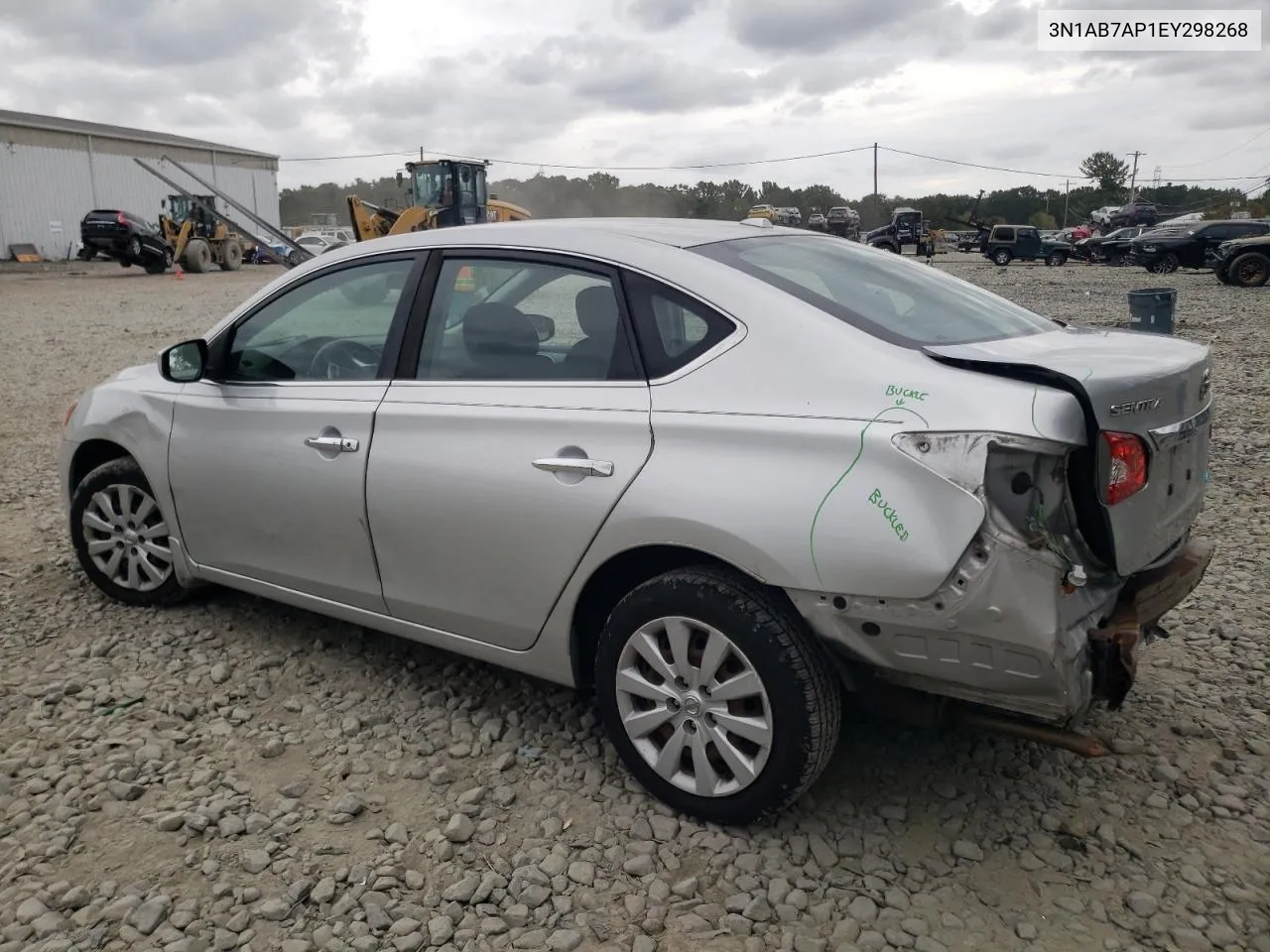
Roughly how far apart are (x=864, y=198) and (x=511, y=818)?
3222 inches

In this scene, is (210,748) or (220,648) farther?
(220,648)

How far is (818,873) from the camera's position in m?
2.63

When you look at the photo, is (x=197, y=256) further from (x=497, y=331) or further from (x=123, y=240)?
(x=497, y=331)

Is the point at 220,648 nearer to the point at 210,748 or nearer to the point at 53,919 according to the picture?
the point at 210,748

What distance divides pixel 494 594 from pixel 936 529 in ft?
4.51

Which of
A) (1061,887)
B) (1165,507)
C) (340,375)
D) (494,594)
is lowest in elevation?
(1061,887)

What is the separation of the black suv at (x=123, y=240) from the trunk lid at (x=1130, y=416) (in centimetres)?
3011

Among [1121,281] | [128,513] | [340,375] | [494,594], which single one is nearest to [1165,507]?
[494,594]

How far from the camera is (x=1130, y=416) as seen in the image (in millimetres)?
2451

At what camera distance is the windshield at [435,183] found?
25.4m

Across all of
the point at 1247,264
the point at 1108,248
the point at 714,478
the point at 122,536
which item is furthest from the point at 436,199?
the point at 714,478

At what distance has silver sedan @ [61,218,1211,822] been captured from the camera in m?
2.36

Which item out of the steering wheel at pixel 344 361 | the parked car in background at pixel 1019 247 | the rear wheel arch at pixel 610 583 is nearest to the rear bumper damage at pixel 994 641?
the rear wheel arch at pixel 610 583

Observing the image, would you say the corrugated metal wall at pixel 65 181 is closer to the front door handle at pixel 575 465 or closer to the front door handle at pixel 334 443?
the front door handle at pixel 334 443
